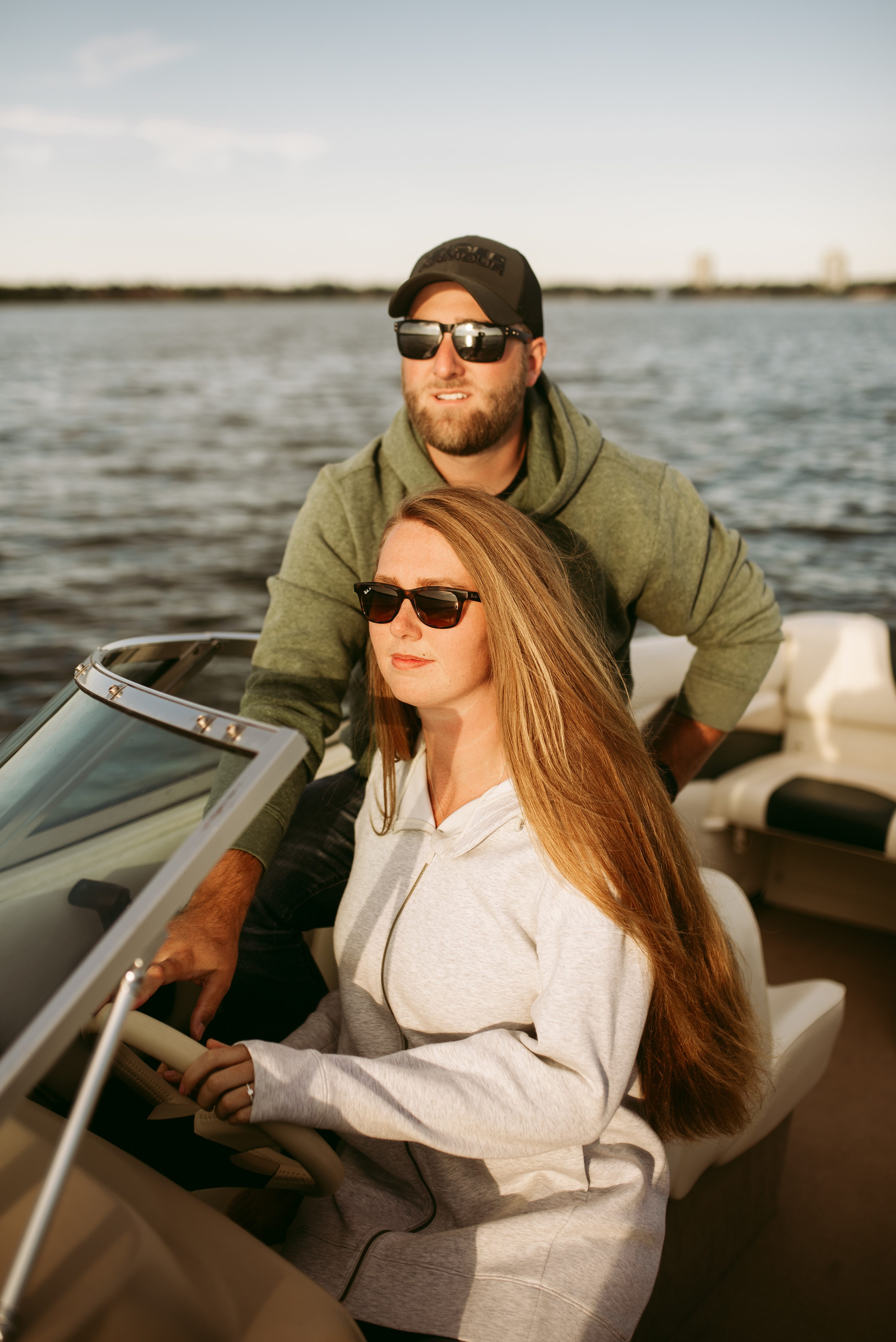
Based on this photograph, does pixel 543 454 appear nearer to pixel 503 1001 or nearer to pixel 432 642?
pixel 432 642

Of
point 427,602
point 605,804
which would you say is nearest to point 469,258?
point 427,602

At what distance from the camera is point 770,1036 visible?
170cm

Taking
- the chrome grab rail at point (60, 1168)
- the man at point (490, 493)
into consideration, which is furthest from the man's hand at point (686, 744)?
the chrome grab rail at point (60, 1168)

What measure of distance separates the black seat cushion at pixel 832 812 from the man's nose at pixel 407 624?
216 cm

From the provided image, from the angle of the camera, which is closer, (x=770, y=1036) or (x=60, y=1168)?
(x=60, y=1168)

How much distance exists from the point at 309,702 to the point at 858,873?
226 cm

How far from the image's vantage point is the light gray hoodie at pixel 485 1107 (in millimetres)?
1188

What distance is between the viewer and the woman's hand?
46.0 inches

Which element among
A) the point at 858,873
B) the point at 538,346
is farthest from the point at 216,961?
the point at 858,873

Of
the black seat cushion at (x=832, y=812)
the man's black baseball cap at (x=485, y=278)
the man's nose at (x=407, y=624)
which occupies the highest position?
the man's black baseball cap at (x=485, y=278)

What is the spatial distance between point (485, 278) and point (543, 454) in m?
0.41

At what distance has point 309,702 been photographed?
2.06 metres

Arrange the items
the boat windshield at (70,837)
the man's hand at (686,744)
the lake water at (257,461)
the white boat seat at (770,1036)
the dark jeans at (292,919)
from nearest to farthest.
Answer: the boat windshield at (70,837), the white boat seat at (770,1036), the dark jeans at (292,919), the man's hand at (686,744), the lake water at (257,461)

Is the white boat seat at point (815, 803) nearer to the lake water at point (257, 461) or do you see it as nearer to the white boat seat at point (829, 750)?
the white boat seat at point (829, 750)
